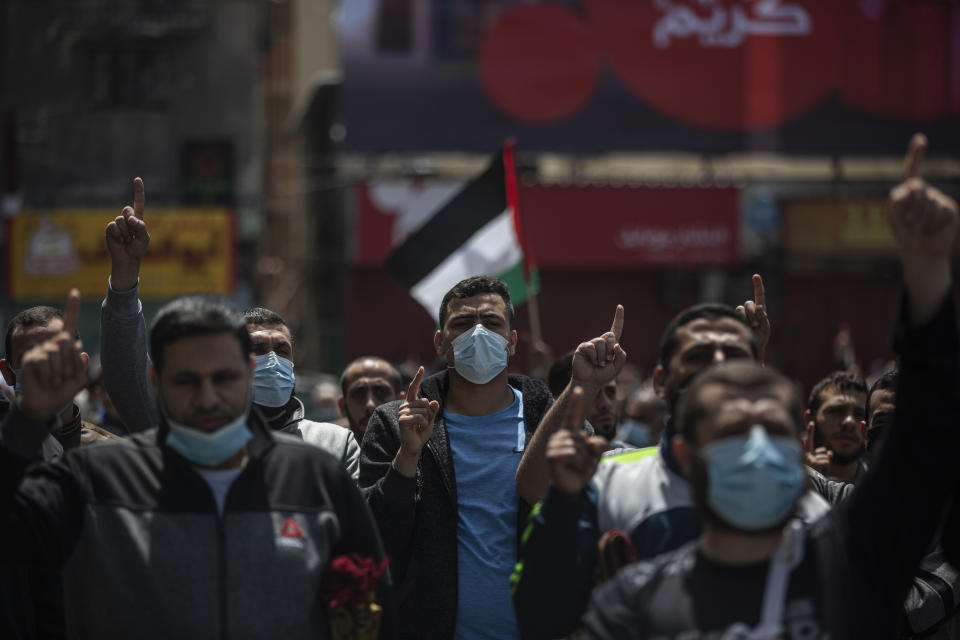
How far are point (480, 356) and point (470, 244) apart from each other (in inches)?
124

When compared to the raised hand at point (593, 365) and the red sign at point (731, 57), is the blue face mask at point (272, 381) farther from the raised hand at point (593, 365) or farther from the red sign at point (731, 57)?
the red sign at point (731, 57)

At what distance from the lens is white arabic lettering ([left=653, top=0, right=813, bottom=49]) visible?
73.4 feet

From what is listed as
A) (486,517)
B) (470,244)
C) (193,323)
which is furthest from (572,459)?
(470,244)

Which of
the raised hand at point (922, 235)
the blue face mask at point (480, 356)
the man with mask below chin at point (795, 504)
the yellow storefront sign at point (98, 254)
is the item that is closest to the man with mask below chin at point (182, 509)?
the man with mask below chin at point (795, 504)

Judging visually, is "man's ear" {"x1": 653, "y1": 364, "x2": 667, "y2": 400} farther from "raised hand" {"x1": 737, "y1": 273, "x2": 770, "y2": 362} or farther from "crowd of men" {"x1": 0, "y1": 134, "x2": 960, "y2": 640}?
"raised hand" {"x1": 737, "y1": 273, "x2": 770, "y2": 362}

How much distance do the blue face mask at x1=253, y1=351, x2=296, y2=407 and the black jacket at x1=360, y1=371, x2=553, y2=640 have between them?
0.51 meters

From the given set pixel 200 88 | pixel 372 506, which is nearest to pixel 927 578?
pixel 372 506

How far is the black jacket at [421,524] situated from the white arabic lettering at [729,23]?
18.7m

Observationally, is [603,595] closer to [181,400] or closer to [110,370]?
[181,400]

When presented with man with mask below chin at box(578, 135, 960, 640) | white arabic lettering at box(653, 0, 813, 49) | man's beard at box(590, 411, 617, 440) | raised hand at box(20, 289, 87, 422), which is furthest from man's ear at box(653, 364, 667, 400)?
white arabic lettering at box(653, 0, 813, 49)

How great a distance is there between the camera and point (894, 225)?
9.73 ft

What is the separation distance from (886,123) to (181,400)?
2131 cm

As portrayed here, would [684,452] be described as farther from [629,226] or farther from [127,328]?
[629,226]

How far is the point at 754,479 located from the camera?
2785mm
